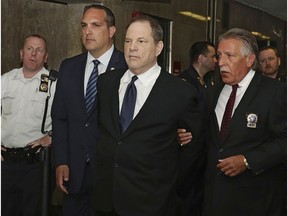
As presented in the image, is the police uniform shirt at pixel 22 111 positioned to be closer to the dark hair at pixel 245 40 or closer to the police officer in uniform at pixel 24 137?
the police officer in uniform at pixel 24 137

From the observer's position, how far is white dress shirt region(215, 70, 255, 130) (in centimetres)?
294

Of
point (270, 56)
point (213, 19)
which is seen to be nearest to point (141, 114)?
point (270, 56)

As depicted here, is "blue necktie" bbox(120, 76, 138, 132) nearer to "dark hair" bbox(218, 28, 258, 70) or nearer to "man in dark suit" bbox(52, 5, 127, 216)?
"man in dark suit" bbox(52, 5, 127, 216)

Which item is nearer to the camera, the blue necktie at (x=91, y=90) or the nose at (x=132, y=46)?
the nose at (x=132, y=46)

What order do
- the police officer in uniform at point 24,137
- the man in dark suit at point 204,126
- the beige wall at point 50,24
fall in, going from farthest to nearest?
the beige wall at point 50,24
the police officer in uniform at point 24,137
the man in dark suit at point 204,126

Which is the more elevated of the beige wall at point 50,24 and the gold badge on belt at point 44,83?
the beige wall at point 50,24

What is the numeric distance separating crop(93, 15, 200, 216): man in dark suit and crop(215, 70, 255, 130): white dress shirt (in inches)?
9.5

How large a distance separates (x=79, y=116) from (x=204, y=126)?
0.75 metres

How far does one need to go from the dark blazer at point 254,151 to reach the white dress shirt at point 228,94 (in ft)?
0.15

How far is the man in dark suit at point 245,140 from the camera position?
276 centimetres

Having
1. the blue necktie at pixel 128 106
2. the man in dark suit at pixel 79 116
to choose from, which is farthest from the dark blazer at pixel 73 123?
the blue necktie at pixel 128 106

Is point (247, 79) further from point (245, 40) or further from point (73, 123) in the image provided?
point (73, 123)

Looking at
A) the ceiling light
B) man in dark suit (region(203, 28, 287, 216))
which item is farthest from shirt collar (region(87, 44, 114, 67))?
the ceiling light

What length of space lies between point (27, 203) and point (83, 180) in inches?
33.4
